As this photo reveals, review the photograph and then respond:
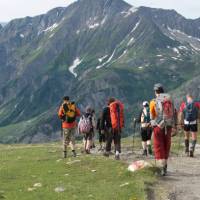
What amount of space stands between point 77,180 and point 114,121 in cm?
653

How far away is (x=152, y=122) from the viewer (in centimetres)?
2064

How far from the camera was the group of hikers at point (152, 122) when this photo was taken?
67.2 ft

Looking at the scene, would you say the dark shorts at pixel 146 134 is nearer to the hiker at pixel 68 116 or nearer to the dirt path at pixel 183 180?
the dirt path at pixel 183 180

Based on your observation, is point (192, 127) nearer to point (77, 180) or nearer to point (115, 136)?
point (115, 136)

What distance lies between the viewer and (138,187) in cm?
1766

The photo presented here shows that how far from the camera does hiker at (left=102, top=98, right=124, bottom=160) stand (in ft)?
87.6

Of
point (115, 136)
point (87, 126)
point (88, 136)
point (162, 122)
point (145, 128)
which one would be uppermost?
point (162, 122)

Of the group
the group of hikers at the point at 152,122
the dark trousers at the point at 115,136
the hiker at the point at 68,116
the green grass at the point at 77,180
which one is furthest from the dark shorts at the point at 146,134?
the green grass at the point at 77,180

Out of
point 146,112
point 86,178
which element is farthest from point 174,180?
point 146,112

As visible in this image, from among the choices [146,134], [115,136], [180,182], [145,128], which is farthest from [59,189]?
[146,134]

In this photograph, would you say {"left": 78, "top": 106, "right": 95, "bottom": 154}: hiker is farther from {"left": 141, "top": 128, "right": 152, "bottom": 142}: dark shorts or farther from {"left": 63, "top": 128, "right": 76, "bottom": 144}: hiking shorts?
{"left": 141, "top": 128, "right": 152, "bottom": 142}: dark shorts

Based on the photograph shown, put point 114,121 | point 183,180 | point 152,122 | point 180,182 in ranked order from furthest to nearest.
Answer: point 114,121, point 152,122, point 183,180, point 180,182

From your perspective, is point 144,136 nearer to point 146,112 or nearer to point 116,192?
point 146,112

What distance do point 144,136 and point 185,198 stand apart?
1456 cm
